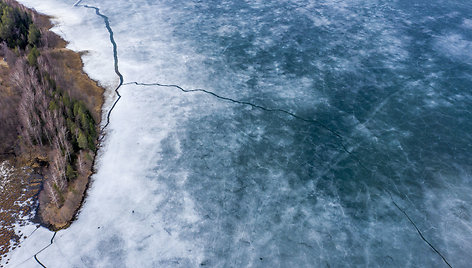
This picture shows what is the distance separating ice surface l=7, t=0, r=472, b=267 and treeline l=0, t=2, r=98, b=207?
57 cm

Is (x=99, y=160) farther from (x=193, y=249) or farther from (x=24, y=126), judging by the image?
(x=193, y=249)

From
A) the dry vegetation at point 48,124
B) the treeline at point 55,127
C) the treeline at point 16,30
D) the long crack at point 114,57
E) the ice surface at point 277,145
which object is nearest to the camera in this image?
the ice surface at point 277,145

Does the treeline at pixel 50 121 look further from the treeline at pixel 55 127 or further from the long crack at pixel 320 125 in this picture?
the long crack at pixel 320 125

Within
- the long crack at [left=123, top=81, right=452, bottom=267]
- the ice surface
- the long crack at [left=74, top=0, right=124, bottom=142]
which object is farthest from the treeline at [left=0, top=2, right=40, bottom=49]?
the long crack at [left=123, top=81, right=452, bottom=267]

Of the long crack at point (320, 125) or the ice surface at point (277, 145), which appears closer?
the ice surface at point (277, 145)

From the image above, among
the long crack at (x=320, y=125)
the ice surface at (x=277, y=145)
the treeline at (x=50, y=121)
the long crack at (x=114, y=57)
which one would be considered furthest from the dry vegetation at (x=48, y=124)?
the long crack at (x=320, y=125)

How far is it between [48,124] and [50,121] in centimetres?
14

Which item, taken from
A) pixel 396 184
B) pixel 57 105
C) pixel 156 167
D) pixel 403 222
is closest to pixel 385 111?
pixel 396 184

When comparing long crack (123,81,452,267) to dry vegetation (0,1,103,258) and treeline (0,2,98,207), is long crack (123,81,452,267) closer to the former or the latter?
dry vegetation (0,1,103,258)

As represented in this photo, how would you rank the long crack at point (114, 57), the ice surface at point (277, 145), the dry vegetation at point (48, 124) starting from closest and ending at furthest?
the ice surface at point (277, 145) → the dry vegetation at point (48, 124) → the long crack at point (114, 57)

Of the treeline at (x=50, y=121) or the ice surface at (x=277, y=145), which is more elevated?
the treeline at (x=50, y=121)

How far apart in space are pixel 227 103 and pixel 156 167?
2.57 meters

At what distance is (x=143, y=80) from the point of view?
8969mm

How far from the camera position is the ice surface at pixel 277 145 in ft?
18.1
